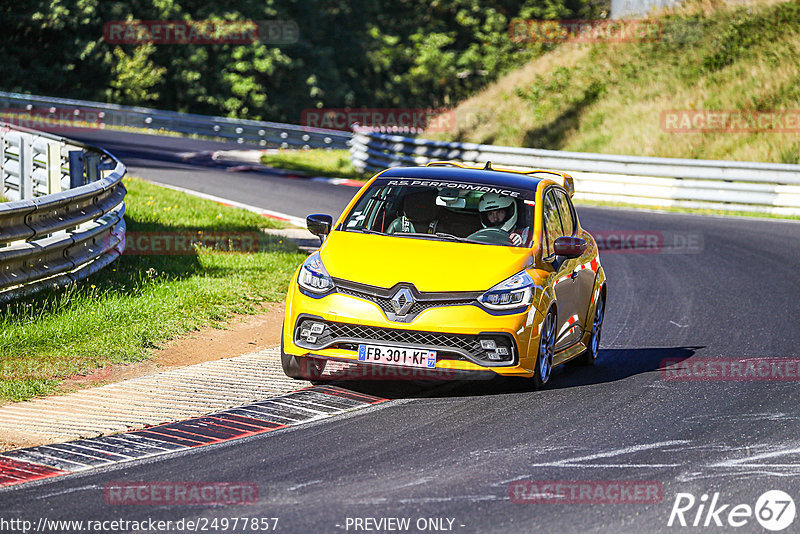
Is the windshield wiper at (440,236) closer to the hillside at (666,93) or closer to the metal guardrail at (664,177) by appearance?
the metal guardrail at (664,177)

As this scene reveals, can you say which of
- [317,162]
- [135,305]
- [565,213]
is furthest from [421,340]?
[317,162]

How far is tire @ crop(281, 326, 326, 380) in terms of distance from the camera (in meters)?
9.06

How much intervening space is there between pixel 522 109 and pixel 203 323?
1099 inches

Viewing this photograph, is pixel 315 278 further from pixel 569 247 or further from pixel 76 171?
pixel 76 171

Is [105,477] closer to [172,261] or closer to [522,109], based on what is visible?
[172,261]

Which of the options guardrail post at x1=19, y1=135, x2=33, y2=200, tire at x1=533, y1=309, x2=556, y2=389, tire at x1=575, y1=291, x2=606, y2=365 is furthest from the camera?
guardrail post at x1=19, y1=135, x2=33, y2=200

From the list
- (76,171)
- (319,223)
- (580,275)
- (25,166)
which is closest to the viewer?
(319,223)

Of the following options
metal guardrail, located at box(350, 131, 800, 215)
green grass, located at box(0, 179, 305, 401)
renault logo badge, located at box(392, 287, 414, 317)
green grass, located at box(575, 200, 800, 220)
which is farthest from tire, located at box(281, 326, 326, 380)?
metal guardrail, located at box(350, 131, 800, 215)

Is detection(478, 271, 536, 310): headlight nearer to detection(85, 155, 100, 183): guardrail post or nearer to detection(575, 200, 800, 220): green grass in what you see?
detection(85, 155, 100, 183): guardrail post

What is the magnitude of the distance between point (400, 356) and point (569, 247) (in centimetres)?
188

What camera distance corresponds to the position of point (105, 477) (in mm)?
6527

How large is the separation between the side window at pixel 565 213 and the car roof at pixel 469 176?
366mm

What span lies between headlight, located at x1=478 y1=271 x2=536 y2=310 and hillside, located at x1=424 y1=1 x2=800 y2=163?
73.8 feet

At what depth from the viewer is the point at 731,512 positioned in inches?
239
